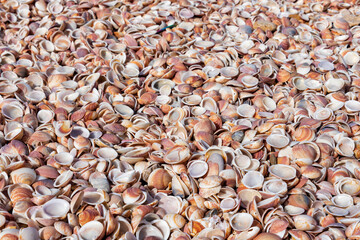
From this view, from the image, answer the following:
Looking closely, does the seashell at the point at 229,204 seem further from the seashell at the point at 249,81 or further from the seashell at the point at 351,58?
the seashell at the point at 351,58

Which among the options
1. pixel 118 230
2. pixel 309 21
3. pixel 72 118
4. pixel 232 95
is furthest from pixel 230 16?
pixel 118 230

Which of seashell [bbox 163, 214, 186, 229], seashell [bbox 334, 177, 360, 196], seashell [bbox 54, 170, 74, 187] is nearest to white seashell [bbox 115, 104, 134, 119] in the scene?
seashell [bbox 54, 170, 74, 187]

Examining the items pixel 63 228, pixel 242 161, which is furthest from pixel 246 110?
pixel 63 228

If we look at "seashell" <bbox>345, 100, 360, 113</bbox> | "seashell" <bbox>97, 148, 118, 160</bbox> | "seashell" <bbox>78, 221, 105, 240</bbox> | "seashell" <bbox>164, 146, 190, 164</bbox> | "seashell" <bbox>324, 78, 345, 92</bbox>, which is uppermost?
"seashell" <bbox>78, 221, 105, 240</bbox>

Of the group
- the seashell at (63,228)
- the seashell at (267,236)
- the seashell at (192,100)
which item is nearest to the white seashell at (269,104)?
the seashell at (192,100)

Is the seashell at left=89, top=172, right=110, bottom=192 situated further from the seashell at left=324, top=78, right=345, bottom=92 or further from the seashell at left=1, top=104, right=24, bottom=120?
the seashell at left=324, top=78, right=345, bottom=92

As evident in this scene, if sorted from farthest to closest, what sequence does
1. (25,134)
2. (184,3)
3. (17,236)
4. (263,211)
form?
1. (184,3)
2. (25,134)
3. (263,211)
4. (17,236)

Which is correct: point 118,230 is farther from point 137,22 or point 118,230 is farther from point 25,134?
point 137,22
